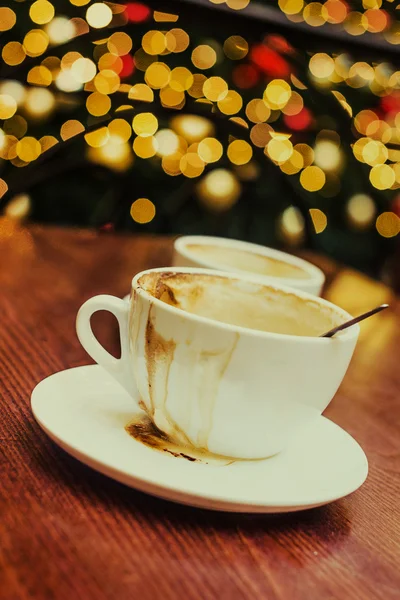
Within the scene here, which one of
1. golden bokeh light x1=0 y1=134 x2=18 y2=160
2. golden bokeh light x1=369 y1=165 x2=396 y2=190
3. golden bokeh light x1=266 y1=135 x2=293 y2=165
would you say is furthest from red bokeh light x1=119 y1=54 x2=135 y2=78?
golden bokeh light x1=369 y1=165 x2=396 y2=190

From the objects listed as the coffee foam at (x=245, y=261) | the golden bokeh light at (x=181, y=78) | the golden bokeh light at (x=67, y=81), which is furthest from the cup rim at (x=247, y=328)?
the golden bokeh light at (x=181, y=78)

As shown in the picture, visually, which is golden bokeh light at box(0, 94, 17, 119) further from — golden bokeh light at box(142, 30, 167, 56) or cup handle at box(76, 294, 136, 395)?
cup handle at box(76, 294, 136, 395)

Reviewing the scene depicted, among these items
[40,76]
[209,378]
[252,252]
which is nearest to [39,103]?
[40,76]

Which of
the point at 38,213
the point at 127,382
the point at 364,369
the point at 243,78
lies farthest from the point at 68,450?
the point at 243,78

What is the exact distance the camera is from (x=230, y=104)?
2348mm

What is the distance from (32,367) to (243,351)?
0.22m

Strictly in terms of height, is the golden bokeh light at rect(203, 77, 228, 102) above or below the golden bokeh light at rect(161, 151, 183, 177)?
above

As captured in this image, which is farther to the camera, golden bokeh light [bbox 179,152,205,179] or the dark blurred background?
golden bokeh light [bbox 179,152,205,179]

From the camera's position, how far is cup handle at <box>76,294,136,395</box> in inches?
16.8

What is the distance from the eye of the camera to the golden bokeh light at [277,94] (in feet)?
7.81

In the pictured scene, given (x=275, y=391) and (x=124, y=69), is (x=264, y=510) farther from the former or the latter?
(x=124, y=69)

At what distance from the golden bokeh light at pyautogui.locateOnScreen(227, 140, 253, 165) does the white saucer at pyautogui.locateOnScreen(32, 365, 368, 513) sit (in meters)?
1.96

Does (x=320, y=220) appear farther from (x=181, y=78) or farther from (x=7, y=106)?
(x=7, y=106)

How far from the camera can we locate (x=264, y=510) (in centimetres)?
34
